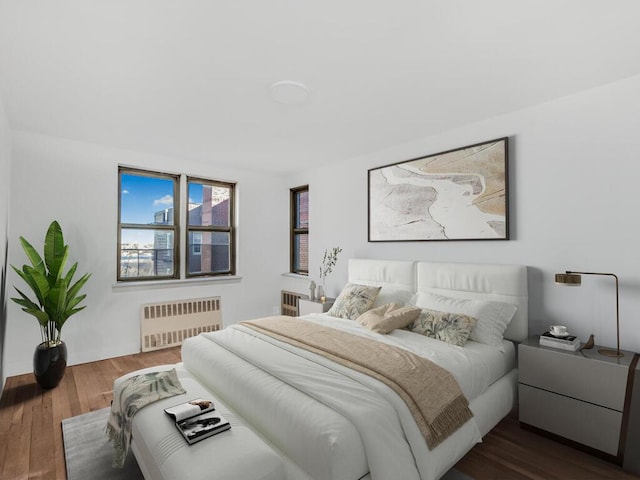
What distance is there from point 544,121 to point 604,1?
1201mm

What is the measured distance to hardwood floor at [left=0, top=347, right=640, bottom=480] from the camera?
1.91 metres

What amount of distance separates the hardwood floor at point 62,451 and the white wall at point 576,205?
0.86 meters

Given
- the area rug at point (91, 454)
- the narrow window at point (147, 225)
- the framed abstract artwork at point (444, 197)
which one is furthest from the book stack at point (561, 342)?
the narrow window at point (147, 225)

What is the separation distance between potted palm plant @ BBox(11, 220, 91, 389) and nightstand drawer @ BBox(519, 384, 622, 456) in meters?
3.94

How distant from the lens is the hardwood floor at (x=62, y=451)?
191 centimetres

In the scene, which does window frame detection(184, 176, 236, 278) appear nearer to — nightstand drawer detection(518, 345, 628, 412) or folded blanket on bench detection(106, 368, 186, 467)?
folded blanket on bench detection(106, 368, 186, 467)

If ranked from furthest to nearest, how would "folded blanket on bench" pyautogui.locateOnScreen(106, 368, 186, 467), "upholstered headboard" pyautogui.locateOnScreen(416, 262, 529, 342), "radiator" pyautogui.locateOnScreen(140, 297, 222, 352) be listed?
"radiator" pyautogui.locateOnScreen(140, 297, 222, 352) → "upholstered headboard" pyautogui.locateOnScreen(416, 262, 529, 342) → "folded blanket on bench" pyautogui.locateOnScreen(106, 368, 186, 467)

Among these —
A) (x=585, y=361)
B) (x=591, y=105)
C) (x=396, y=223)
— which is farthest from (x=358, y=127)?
(x=585, y=361)

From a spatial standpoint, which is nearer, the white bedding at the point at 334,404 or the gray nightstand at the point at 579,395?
the white bedding at the point at 334,404

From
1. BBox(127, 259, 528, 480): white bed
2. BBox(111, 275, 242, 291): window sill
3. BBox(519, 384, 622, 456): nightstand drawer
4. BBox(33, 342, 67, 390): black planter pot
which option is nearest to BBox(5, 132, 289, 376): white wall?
BBox(111, 275, 242, 291): window sill

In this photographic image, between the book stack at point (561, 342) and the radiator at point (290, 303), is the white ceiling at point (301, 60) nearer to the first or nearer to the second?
the book stack at point (561, 342)

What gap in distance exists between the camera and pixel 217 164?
457 centimetres

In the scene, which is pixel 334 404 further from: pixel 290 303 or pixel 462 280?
pixel 290 303

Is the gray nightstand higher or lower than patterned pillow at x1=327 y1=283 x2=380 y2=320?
lower
